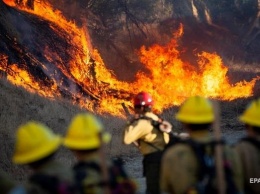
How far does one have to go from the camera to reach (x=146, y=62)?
18594 millimetres

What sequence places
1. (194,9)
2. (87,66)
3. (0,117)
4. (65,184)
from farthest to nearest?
Answer: 1. (194,9)
2. (87,66)
3. (0,117)
4. (65,184)

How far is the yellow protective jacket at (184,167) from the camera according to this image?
139 inches

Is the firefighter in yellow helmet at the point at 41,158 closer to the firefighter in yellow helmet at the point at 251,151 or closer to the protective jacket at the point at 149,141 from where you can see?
the firefighter in yellow helmet at the point at 251,151

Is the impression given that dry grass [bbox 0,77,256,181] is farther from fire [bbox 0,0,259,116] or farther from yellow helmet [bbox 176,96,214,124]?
yellow helmet [bbox 176,96,214,124]

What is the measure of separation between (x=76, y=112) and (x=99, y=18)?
655 cm

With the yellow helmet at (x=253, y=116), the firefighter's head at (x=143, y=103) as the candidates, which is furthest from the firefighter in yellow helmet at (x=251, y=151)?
the firefighter's head at (x=143, y=103)

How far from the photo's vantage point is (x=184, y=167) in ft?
11.6

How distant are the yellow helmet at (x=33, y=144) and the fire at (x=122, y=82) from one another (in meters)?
9.88

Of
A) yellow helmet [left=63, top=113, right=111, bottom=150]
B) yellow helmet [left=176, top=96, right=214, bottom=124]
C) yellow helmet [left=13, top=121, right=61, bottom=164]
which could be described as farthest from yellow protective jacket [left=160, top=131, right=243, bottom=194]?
yellow helmet [left=13, top=121, right=61, bottom=164]

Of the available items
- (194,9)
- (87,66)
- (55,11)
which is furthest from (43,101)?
(194,9)

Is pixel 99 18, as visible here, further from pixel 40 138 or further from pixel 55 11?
pixel 40 138

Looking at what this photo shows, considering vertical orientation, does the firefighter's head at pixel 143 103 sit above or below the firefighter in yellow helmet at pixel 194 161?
above

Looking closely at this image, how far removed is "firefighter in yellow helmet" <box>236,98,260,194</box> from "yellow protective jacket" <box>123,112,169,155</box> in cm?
214

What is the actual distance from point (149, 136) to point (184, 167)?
257 cm
